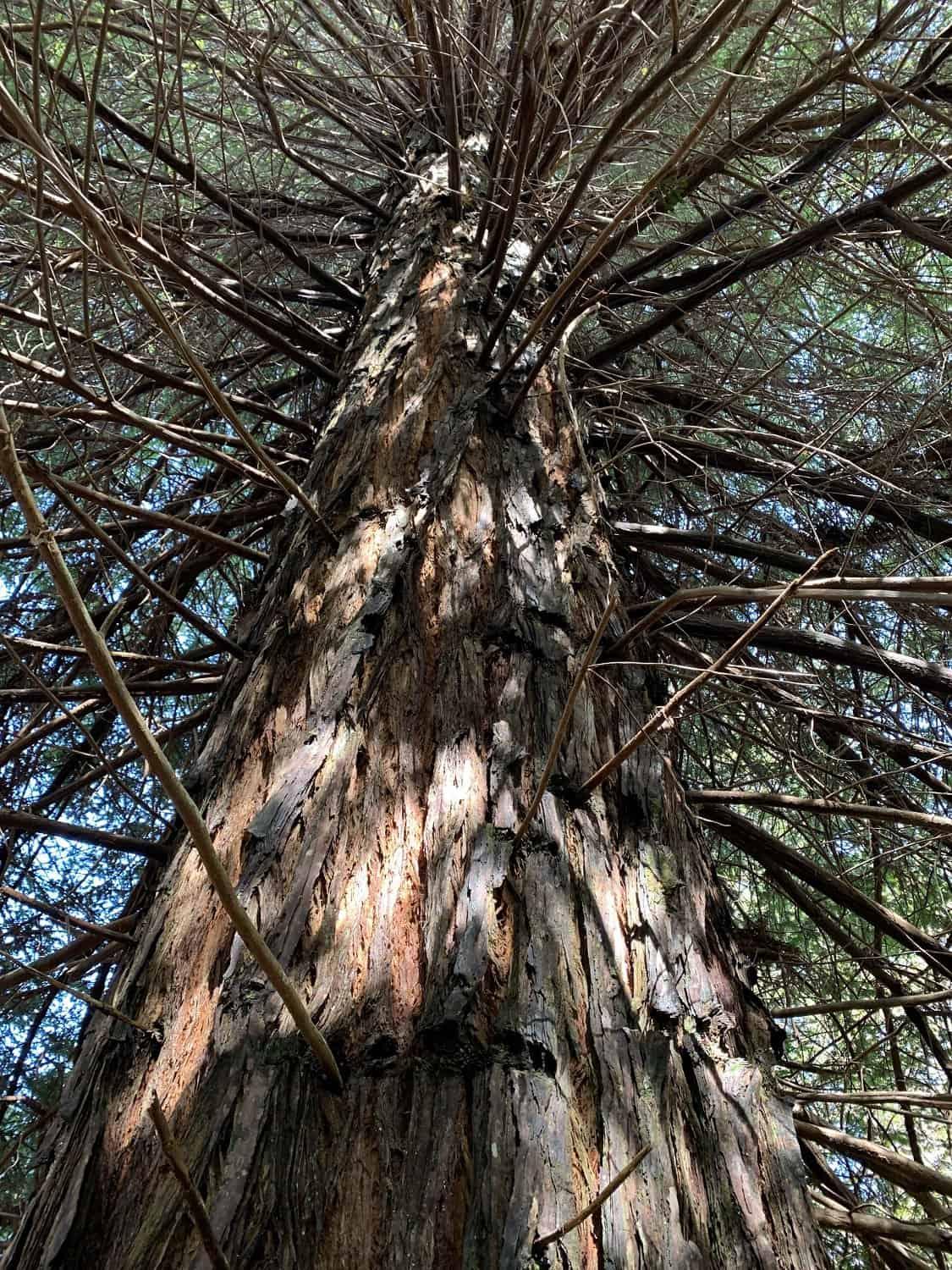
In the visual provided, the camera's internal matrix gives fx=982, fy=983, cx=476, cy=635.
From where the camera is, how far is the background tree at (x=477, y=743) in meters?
→ 0.89

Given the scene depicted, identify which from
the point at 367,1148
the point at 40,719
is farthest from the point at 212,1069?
the point at 40,719

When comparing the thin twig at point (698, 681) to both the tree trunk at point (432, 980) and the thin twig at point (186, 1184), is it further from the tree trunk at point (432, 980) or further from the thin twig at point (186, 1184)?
the thin twig at point (186, 1184)

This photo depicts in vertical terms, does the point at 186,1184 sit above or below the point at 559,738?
below

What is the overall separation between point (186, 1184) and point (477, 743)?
0.72m

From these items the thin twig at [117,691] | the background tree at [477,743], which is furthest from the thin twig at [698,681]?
the thin twig at [117,691]

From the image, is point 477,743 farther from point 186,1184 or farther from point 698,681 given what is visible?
point 186,1184

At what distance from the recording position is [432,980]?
0.98 metres

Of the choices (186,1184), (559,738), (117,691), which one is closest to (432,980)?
(559,738)

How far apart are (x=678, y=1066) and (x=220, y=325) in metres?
2.92

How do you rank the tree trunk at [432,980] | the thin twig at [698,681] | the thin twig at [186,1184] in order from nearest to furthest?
the thin twig at [186,1184], the tree trunk at [432,980], the thin twig at [698,681]

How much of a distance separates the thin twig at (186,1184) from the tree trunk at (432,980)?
0.12 meters

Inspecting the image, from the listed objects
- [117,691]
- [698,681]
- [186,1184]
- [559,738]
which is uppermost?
[698,681]

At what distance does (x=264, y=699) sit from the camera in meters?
1.40

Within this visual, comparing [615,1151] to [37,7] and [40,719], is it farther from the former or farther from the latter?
[40,719]
